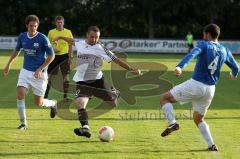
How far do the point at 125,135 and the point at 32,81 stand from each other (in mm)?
2053

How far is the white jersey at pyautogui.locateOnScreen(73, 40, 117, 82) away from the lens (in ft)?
33.2

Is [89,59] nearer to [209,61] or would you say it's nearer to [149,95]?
[209,61]

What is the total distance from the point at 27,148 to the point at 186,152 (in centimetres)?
250

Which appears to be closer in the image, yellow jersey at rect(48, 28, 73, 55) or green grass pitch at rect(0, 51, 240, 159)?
green grass pitch at rect(0, 51, 240, 159)

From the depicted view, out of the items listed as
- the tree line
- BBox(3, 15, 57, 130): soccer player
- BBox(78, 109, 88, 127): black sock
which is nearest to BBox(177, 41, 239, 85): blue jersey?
BBox(78, 109, 88, 127): black sock

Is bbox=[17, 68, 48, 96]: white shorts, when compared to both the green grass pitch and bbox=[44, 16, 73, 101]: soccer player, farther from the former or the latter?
bbox=[44, 16, 73, 101]: soccer player

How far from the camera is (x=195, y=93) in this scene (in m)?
8.77

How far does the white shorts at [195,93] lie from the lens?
8750 millimetres

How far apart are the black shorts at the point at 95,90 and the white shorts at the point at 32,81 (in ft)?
2.94

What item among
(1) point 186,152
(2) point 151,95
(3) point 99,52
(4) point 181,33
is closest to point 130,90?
(2) point 151,95

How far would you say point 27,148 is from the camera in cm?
890

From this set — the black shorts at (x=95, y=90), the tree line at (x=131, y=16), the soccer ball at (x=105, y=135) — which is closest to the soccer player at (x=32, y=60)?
the black shorts at (x=95, y=90)

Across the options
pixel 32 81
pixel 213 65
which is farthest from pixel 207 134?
pixel 32 81

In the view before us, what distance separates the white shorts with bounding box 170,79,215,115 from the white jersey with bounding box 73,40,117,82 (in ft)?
5.44
